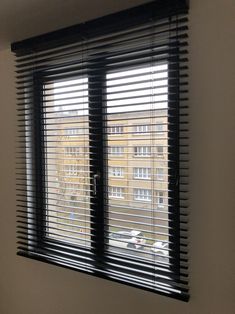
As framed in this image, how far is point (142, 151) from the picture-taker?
162 centimetres

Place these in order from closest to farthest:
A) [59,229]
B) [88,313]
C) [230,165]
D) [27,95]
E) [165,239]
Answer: [230,165] → [165,239] → [88,313] → [59,229] → [27,95]

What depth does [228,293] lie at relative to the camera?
136 cm

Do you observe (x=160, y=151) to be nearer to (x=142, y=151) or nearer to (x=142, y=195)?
(x=142, y=151)

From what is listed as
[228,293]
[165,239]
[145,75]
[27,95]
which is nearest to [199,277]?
[228,293]

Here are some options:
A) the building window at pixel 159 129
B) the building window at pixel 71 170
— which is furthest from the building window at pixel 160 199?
the building window at pixel 71 170

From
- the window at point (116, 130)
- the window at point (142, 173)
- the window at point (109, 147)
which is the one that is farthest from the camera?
the window at point (116, 130)

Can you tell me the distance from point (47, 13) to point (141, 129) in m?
0.85

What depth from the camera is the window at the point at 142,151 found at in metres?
1.60

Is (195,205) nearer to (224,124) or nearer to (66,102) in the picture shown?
(224,124)

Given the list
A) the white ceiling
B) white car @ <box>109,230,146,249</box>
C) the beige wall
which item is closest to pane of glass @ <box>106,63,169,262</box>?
white car @ <box>109,230,146,249</box>

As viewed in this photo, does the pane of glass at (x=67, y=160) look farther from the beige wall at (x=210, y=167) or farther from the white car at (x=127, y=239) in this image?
the beige wall at (x=210, y=167)

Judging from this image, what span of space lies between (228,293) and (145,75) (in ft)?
3.85

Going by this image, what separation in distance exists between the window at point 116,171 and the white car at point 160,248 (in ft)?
1.45

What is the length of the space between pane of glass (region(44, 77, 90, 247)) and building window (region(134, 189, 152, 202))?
13.5 inches
